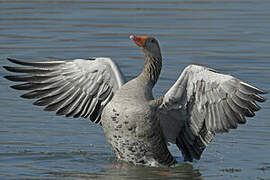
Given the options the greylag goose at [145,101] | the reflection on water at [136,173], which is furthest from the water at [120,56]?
the greylag goose at [145,101]

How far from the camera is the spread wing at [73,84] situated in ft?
35.8

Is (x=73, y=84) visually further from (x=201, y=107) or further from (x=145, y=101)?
(x=201, y=107)

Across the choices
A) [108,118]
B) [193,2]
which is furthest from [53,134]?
[193,2]

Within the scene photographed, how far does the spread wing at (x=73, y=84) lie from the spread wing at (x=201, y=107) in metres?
0.84

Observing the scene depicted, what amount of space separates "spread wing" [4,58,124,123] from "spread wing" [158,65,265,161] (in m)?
0.84

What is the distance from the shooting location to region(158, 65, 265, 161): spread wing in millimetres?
10227

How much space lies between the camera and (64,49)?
1745 cm

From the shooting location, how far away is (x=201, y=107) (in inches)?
419

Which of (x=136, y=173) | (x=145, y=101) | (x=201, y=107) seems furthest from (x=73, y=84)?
(x=201, y=107)

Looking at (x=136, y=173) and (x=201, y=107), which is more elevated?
(x=201, y=107)

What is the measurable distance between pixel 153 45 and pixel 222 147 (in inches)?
76.3

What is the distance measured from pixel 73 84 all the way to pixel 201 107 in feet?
5.98

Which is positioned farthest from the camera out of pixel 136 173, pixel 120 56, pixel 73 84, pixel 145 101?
pixel 120 56

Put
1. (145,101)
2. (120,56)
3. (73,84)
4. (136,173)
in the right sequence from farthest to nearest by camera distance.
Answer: (120,56), (73,84), (136,173), (145,101)
